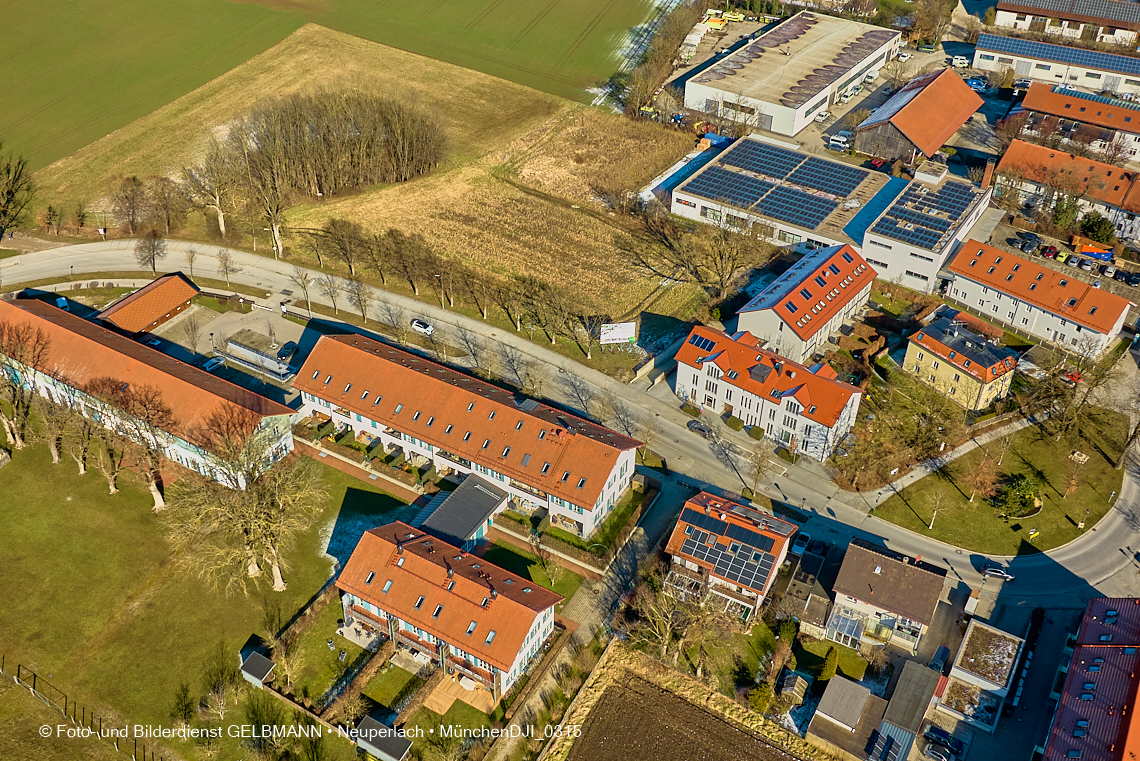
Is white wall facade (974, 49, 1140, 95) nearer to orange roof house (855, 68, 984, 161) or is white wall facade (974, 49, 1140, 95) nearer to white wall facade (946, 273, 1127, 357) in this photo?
orange roof house (855, 68, 984, 161)

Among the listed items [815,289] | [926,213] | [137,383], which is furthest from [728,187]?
[137,383]

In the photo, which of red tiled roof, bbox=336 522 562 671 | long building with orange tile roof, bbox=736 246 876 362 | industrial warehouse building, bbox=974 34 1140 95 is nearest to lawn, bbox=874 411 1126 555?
long building with orange tile roof, bbox=736 246 876 362

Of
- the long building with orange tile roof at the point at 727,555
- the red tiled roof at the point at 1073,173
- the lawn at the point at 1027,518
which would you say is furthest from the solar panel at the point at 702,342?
the red tiled roof at the point at 1073,173

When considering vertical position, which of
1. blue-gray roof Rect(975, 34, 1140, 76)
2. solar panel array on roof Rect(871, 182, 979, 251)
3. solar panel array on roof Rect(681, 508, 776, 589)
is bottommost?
solar panel array on roof Rect(681, 508, 776, 589)

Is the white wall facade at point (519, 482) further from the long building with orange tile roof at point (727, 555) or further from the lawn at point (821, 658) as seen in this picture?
the lawn at point (821, 658)

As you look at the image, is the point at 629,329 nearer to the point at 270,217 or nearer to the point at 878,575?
the point at 878,575
